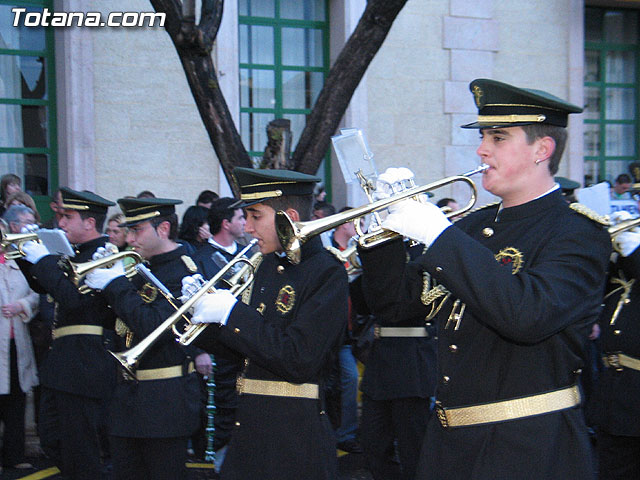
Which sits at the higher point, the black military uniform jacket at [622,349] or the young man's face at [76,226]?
the young man's face at [76,226]

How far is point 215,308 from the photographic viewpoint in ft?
10.0

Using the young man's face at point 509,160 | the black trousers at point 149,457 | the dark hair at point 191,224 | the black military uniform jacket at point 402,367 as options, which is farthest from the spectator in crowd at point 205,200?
the young man's face at point 509,160

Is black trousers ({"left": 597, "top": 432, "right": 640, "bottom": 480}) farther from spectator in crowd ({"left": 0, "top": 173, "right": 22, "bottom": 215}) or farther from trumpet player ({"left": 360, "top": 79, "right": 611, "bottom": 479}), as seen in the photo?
spectator in crowd ({"left": 0, "top": 173, "right": 22, "bottom": 215})

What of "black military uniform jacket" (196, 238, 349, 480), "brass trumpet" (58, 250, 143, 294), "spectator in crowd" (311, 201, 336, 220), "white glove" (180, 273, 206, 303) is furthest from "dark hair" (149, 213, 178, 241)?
"spectator in crowd" (311, 201, 336, 220)

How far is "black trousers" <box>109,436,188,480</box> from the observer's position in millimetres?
4098

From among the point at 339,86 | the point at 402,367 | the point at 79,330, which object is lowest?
the point at 402,367

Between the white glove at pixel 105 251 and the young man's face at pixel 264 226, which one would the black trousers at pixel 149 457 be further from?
the young man's face at pixel 264 226

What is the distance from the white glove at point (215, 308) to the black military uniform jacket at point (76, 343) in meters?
1.69

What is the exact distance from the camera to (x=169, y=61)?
8789 millimetres

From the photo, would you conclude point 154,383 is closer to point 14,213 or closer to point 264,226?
point 264,226

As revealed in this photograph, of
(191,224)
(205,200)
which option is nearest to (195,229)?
(191,224)

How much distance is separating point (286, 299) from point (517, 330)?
1.27 m

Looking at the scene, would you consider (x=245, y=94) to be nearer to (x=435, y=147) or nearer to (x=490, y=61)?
(x=435, y=147)

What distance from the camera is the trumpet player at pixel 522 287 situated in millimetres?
2256
